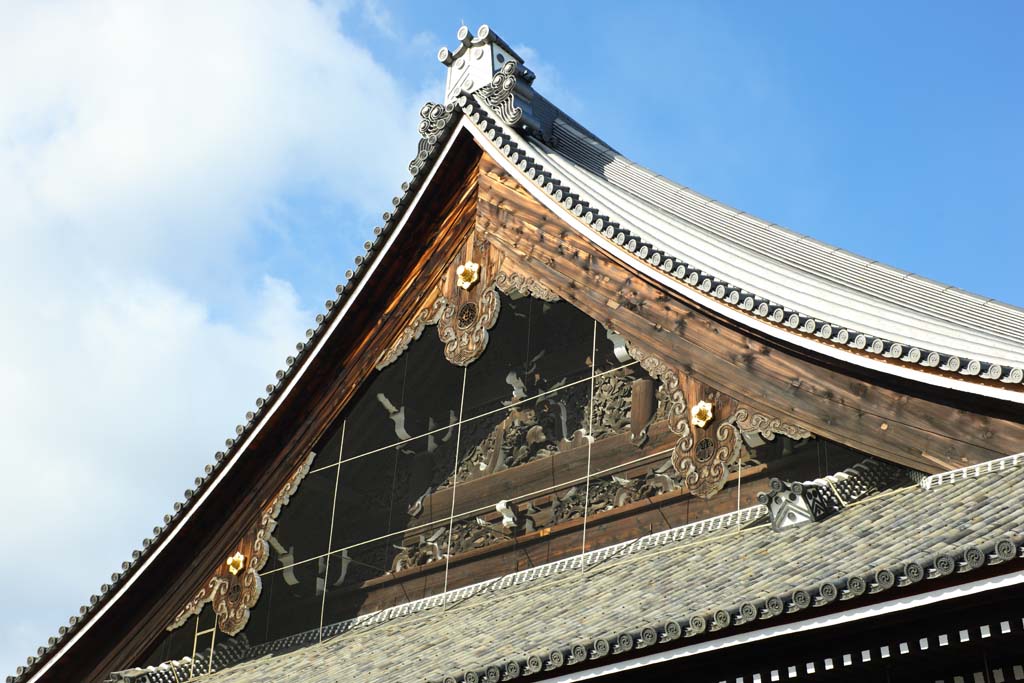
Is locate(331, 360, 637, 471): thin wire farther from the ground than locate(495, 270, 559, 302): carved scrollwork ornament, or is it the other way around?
locate(495, 270, 559, 302): carved scrollwork ornament

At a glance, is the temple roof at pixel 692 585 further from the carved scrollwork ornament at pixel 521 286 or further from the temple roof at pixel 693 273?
the carved scrollwork ornament at pixel 521 286

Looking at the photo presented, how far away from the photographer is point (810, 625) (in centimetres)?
696

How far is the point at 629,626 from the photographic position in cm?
812

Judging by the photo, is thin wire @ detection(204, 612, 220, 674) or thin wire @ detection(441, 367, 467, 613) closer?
thin wire @ detection(441, 367, 467, 613)

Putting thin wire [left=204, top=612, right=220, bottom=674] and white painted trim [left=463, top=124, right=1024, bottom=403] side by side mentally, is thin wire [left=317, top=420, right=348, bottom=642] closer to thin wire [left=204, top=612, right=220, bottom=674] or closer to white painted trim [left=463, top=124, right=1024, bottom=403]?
thin wire [left=204, top=612, right=220, bottom=674]

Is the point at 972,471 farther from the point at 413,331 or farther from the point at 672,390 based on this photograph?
the point at 413,331

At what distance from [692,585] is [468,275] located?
4.85 meters

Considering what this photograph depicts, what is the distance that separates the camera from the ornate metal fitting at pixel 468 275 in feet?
41.0

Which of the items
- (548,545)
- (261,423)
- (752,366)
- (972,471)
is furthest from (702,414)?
(261,423)

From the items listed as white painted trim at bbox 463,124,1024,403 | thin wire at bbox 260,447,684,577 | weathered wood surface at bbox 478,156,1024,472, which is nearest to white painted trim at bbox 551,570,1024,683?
white painted trim at bbox 463,124,1024,403

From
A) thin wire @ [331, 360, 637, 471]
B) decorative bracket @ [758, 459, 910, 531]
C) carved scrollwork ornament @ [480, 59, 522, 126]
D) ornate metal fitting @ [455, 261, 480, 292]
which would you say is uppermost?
carved scrollwork ornament @ [480, 59, 522, 126]

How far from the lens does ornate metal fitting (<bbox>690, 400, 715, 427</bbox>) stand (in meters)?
10.2

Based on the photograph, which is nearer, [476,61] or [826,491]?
[826,491]

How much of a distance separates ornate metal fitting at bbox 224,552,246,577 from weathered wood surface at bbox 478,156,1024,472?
420cm
